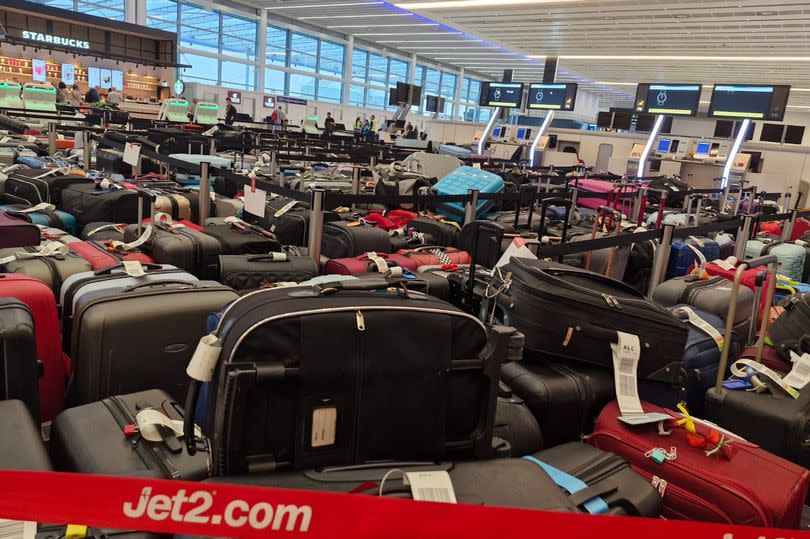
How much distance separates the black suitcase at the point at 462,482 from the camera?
4.72 ft

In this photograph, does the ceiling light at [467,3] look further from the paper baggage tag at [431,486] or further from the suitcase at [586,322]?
the paper baggage tag at [431,486]

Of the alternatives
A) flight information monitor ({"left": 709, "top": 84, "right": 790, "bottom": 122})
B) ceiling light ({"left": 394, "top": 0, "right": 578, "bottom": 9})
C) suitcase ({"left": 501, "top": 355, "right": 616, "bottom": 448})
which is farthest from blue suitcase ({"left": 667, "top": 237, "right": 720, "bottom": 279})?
ceiling light ({"left": 394, "top": 0, "right": 578, "bottom": 9})

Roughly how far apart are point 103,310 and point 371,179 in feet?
16.6

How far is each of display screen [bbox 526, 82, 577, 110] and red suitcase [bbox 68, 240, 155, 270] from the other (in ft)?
50.2

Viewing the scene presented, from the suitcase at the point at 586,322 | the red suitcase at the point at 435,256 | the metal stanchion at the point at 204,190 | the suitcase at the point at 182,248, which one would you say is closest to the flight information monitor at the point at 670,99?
the red suitcase at the point at 435,256

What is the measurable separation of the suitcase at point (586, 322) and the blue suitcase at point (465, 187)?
3376mm

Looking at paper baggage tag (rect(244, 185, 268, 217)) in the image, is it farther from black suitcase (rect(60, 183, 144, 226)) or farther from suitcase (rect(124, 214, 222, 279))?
black suitcase (rect(60, 183, 144, 226))

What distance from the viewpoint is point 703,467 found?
1.96 meters

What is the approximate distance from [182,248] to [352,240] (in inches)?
47.2

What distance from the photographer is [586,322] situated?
238 centimetres

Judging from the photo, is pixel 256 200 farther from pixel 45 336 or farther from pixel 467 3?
pixel 467 3

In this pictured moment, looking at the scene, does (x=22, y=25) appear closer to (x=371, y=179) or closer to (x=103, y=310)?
(x=371, y=179)

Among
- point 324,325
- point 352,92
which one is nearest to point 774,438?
point 324,325

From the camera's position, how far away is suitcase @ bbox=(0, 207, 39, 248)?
9.43 ft
